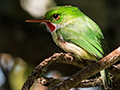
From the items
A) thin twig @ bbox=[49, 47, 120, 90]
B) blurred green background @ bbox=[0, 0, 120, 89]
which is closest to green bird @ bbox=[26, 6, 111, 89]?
thin twig @ bbox=[49, 47, 120, 90]

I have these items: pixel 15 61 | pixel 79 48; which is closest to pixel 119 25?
pixel 79 48

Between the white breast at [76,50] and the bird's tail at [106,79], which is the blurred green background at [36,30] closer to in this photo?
the white breast at [76,50]

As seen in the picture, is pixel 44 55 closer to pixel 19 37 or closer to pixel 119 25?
pixel 19 37

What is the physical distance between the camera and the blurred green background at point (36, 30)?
365cm

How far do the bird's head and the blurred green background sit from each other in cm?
86

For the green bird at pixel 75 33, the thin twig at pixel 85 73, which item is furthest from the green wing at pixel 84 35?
the thin twig at pixel 85 73

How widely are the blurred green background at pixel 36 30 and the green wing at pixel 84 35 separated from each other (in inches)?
36.4

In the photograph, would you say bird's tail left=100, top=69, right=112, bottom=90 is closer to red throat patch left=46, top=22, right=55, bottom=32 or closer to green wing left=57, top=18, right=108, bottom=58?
green wing left=57, top=18, right=108, bottom=58

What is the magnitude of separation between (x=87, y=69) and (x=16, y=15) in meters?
2.01

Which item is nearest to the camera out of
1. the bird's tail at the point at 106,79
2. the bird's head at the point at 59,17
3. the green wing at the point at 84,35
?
the bird's tail at the point at 106,79

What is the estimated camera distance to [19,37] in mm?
3691

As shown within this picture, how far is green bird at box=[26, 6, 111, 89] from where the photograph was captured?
2592 millimetres

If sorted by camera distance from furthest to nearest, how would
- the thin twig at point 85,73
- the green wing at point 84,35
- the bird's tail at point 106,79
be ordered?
the green wing at point 84,35 → the bird's tail at point 106,79 → the thin twig at point 85,73

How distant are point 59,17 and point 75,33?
0.23 m
